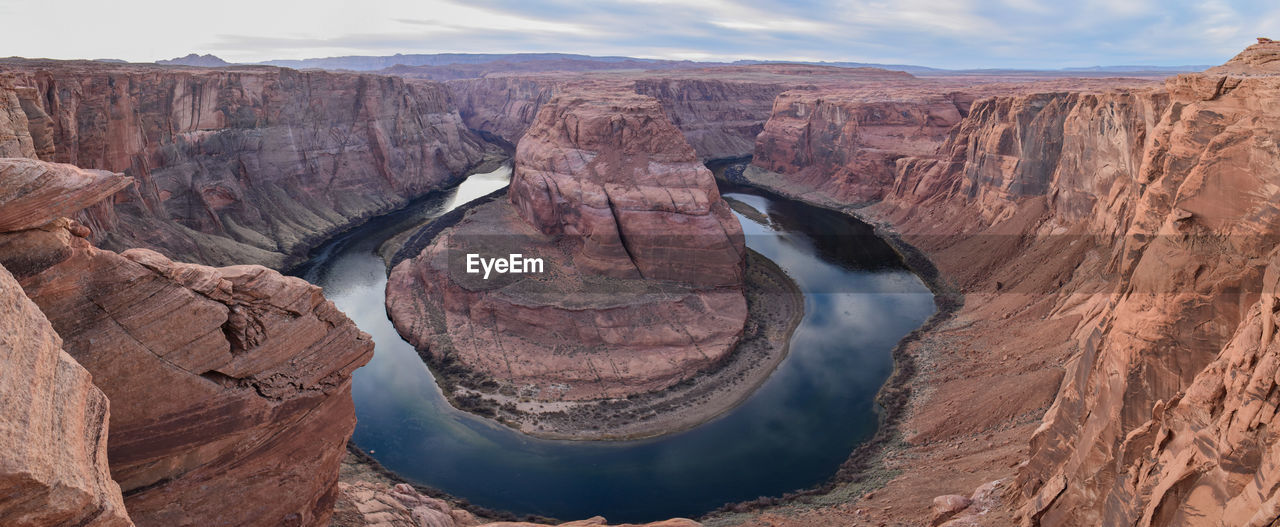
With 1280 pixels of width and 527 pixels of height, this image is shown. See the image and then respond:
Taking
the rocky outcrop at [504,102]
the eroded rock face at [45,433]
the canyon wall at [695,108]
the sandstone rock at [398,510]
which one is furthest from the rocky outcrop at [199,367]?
the rocky outcrop at [504,102]

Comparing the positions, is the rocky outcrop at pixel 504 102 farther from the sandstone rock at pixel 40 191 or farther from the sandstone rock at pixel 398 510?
the sandstone rock at pixel 40 191

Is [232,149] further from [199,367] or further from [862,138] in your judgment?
[862,138]

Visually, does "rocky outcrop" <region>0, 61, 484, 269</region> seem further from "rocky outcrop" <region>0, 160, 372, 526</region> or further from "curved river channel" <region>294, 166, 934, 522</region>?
"rocky outcrop" <region>0, 160, 372, 526</region>

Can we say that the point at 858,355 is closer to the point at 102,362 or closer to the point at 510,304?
the point at 510,304

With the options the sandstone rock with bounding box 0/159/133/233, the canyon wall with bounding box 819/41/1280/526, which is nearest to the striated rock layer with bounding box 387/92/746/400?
the canyon wall with bounding box 819/41/1280/526

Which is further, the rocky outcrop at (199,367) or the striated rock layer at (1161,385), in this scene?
the rocky outcrop at (199,367)

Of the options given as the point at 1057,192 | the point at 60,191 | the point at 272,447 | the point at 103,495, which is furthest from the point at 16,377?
the point at 1057,192

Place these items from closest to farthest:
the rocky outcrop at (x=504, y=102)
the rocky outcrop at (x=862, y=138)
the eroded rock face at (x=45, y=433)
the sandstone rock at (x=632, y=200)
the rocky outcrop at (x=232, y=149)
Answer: the eroded rock face at (x=45, y=433)
the sandstone rock at (x=632, y=200)
the rocky outcrop at (x=232, y=149)
the rocky outcrop at (x=862, y=138)
the rocky outcrop at (x=504, y=102)
